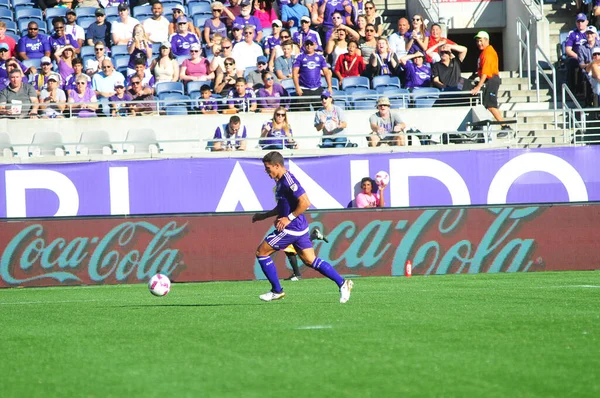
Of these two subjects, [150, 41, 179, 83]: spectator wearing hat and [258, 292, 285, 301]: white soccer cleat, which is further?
[150, 41, 179, 83]: spectator wearing hat

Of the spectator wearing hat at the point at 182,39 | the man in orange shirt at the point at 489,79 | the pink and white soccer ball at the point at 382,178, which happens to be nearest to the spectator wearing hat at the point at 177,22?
the spectator wearing hat at the point at 182,39

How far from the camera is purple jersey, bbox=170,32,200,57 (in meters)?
24.5

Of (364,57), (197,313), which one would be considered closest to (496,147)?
(364,57)

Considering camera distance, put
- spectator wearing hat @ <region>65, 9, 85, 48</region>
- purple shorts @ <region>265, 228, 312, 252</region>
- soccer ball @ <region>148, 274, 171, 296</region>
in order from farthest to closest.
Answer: spectator wearing hat @ <region>65, 9, 85, 48</region> < soccer ball @ <region>148, 274, 171, 296</region> < purple shorts @ <region>265, 228, 312, 252</region>

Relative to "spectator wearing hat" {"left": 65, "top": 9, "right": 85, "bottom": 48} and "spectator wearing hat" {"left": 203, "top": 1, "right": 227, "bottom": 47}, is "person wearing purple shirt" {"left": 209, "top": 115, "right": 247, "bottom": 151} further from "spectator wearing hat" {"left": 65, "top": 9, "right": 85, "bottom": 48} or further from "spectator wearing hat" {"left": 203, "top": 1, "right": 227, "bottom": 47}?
"spectator wearing hat" {"left": 65, "top": 9, "right": 85, "bottom": 48}

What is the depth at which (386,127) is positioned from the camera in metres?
22.8

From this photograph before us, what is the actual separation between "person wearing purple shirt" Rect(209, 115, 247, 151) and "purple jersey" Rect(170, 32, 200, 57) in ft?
8.84

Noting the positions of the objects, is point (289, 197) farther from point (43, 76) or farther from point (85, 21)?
point (85, 21)

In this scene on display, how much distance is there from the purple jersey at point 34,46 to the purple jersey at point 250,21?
15.1ft

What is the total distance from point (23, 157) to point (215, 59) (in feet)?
16.5

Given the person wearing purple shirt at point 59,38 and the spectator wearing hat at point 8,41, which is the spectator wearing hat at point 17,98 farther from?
the person wearing purple shirt at point 59,38

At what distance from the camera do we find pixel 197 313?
11867 mm

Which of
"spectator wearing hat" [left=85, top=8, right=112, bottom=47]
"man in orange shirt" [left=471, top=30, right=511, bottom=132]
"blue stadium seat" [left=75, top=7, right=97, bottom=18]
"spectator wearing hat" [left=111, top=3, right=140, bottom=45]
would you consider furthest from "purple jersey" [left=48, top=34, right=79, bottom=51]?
"man in orange shirt" [left=471, top=30, right=511, bottom=132]

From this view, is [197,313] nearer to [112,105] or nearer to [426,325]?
[426,325]
